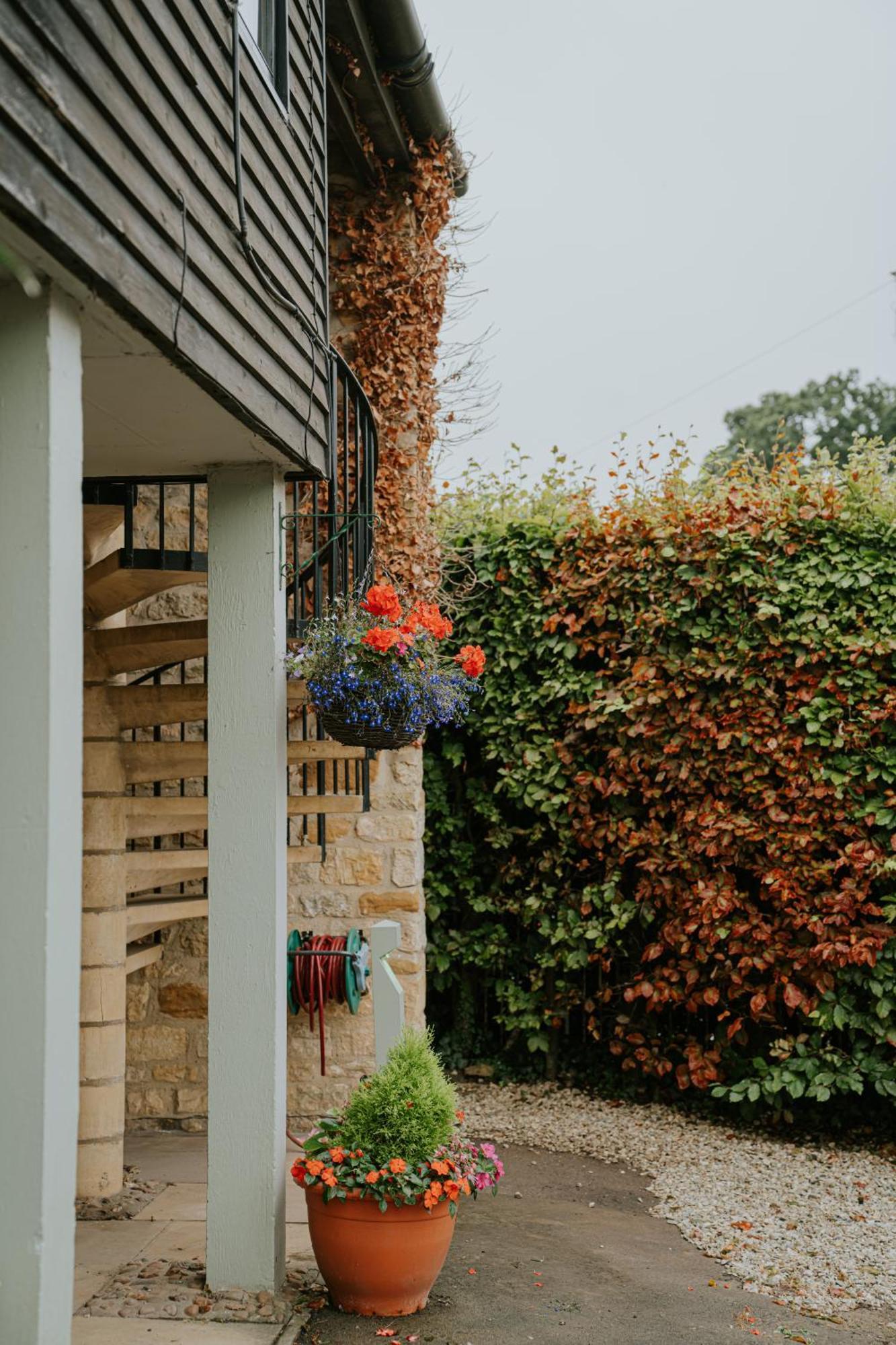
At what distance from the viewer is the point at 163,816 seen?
183 inches

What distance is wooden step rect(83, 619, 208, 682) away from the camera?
4223 millimetres

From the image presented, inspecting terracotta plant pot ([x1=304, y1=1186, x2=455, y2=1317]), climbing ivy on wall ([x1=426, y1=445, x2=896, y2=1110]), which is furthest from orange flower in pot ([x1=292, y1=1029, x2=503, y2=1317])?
climbing ivy on wall ([x1=426, y1=445, x2=896, y2=1110])

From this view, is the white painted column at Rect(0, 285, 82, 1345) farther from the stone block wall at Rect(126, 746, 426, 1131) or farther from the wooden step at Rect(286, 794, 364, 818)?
the stone block wall at Rect(126, 746, 426, 1131)

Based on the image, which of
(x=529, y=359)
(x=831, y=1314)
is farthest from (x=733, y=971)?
(x=529, y=359)

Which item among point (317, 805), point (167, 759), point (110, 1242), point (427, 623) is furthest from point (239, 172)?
point (110, 1242)

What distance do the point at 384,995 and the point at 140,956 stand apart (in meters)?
1.45

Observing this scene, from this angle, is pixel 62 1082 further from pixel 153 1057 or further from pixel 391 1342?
pixel 153 1057

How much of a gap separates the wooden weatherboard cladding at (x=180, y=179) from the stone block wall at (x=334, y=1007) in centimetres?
207

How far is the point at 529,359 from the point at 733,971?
17.3 meters

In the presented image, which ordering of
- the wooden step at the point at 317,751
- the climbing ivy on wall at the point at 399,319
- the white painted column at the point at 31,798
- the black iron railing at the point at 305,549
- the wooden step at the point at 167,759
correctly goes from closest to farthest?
the white painted column at the point at 31,798
the wooden step at the point at 317,751
the wooden step at the point at 167,759
the black iron railing at the point at 305,549
the climbing ivy on wall at the point at 399,319

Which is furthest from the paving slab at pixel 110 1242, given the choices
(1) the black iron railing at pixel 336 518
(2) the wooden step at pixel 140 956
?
(1) the black iron railing at pixel 336 518

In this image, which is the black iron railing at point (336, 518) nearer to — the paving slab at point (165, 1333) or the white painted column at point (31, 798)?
the white painted column at point (31, 798)

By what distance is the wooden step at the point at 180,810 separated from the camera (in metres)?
4.54

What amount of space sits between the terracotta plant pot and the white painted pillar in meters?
0.45
